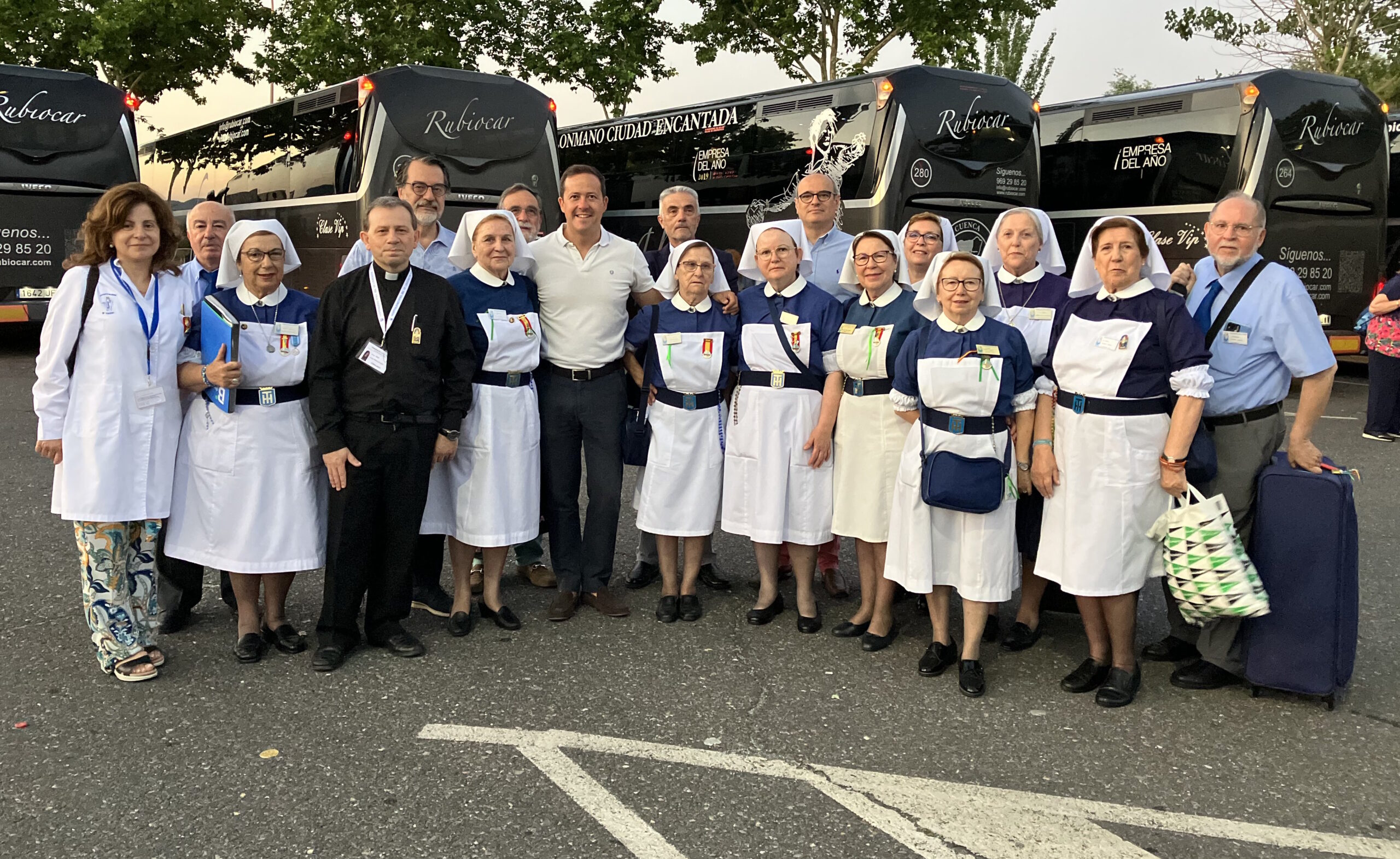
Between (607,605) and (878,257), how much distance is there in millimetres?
1999

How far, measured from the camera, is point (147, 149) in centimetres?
→ 1873

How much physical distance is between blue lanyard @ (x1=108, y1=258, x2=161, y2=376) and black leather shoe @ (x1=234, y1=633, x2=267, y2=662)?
112cm

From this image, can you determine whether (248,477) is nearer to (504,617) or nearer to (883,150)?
(504,617)

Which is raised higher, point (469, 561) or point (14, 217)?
point (14, 217)

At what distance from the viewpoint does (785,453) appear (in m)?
4.90

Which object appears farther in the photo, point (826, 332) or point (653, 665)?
point (826, 332)

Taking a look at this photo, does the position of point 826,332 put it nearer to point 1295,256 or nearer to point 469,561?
point 469,561

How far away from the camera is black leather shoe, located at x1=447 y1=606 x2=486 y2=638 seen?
4.76 metres

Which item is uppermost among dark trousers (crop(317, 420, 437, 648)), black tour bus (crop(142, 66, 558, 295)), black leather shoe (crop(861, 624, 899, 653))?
black tour bus (crop(142, 66, 558, 295))

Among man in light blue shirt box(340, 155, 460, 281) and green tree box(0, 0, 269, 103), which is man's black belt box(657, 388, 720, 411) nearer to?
man in light blue shirt box(340, 155, 460, 281)

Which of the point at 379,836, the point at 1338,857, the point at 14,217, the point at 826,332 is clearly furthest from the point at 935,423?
the point at 14,217

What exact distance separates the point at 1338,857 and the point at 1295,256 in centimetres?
1073

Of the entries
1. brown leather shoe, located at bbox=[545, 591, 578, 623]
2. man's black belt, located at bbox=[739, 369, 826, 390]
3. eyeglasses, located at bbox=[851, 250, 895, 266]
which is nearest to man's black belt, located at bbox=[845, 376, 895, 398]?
man's black belt, located at bbox=[739, 369, 826, 390]

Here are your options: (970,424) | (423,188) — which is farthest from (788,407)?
(423,188)
